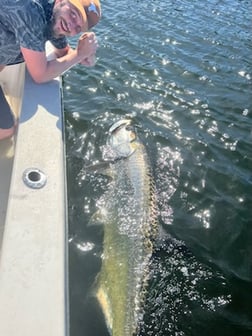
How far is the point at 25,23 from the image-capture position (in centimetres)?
333

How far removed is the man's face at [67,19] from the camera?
133 inches

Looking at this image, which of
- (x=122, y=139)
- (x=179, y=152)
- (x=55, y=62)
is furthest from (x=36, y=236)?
(x=179, y=152)

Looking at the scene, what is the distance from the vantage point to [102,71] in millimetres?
7328

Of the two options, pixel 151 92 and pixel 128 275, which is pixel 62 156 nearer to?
pixel 128 275

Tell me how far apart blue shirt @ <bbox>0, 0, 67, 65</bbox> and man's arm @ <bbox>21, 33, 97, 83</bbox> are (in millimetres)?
161

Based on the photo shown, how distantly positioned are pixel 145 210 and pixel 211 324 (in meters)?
1.23

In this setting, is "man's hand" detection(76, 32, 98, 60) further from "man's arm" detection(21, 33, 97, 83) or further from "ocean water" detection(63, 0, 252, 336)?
A: "ocean water" detection(63, 0, 252, 336)

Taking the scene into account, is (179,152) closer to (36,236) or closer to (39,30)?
(39,30)

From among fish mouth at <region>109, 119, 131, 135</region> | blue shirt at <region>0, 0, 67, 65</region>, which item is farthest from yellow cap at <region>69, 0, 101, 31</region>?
fish mouth at <region>109, 119, 131, 135</region>

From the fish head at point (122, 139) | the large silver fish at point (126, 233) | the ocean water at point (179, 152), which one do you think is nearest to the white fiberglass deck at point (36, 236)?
the large silver fish at point (126, 233)

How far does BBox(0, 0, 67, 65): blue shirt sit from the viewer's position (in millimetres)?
3281

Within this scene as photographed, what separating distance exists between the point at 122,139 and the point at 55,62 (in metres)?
1.67

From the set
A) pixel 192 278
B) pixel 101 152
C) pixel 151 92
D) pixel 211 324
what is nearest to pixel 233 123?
pixel 151 92

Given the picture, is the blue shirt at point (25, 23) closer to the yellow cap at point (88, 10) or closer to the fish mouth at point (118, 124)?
the yellow cap at point (88, 10)
